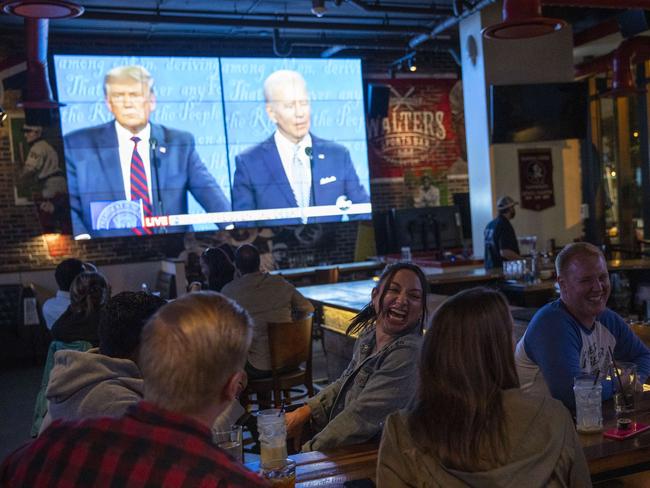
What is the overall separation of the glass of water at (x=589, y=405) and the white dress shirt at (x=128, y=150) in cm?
792

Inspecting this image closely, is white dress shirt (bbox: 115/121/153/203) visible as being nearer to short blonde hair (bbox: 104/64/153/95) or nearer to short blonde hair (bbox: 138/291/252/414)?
short blonde hair (bbox: 104/64/153/95)

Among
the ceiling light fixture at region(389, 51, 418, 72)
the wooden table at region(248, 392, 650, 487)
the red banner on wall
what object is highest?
the ceiling light fixture at region(389, 51, 418, 72)

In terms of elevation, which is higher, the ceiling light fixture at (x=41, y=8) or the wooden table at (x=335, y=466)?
the ceiling light fixture at (x=41, y=8)

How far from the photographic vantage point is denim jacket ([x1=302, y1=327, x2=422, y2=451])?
2158 mm

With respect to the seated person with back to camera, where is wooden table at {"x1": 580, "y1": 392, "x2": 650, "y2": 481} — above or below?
below

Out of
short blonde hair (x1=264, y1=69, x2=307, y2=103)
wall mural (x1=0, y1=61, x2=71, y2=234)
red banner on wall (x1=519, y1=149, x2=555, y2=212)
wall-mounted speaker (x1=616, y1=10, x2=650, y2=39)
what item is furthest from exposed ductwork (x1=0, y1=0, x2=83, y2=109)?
wall-mounted speaker (x1=616, y1=10, x2=650, y2=39)

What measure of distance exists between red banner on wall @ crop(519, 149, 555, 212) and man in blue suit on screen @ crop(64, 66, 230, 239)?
4309mm

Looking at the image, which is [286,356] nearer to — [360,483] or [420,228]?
[360,483]

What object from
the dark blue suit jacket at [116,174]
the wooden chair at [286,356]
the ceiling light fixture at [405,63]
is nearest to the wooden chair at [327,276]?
the dark blue suit jacket at [116,174]

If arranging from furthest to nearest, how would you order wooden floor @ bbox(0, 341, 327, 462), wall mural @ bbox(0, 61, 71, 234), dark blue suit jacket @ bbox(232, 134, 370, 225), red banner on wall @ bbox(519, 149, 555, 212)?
1. dark blue suit jacket @ bbox(232, 134, 370, 225)
2. wall mural @ bbox(0, 61, 71, 234)
3. red banner on wall @ bbox(519, 149, 555, 212)
4. wooden floor @ bbox(0, 341, 327, 462)

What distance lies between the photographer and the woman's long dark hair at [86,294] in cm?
337

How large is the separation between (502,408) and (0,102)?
8572 millimetres

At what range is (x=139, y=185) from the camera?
9.14 m

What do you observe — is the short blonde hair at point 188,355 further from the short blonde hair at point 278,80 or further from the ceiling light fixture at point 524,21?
the short blonde hair at point 278,80
